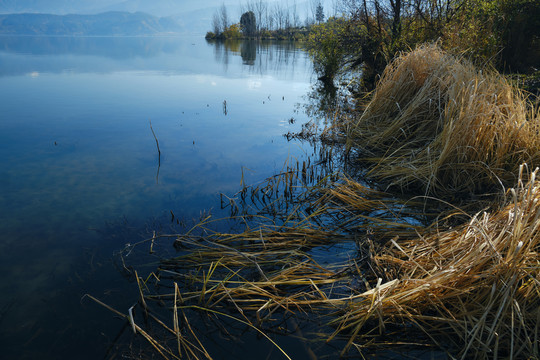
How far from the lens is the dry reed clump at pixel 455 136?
3.91 metres

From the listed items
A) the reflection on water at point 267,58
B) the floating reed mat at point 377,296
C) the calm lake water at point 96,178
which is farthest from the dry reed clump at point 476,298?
the reflection on water at point 267,58

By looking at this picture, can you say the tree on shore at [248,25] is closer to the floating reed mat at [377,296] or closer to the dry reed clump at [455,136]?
the dry reed clump at [455,136]

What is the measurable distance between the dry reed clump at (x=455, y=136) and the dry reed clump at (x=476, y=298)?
4.04 feet

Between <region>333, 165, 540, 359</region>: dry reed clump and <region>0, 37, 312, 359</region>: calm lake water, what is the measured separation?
1.77m

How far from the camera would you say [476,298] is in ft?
6.82

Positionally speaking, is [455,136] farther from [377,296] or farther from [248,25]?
[248,25]

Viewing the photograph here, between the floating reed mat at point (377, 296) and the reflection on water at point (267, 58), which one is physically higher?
the reflection on water at point (267, 58)

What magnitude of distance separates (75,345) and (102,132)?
18.3ft

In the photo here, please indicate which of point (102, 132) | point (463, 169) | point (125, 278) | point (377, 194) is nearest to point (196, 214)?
point (125, 278)

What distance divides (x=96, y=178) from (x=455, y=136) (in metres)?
4.74

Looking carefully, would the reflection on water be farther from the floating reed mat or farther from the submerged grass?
the floating reed mat

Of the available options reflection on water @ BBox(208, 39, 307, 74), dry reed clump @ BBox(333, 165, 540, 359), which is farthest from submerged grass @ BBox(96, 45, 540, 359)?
reflection on water @ BBox(208, 39, 307, 74)

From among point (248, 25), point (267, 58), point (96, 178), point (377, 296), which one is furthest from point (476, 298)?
point (248, 25)

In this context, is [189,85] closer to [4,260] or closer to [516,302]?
[4,260]
